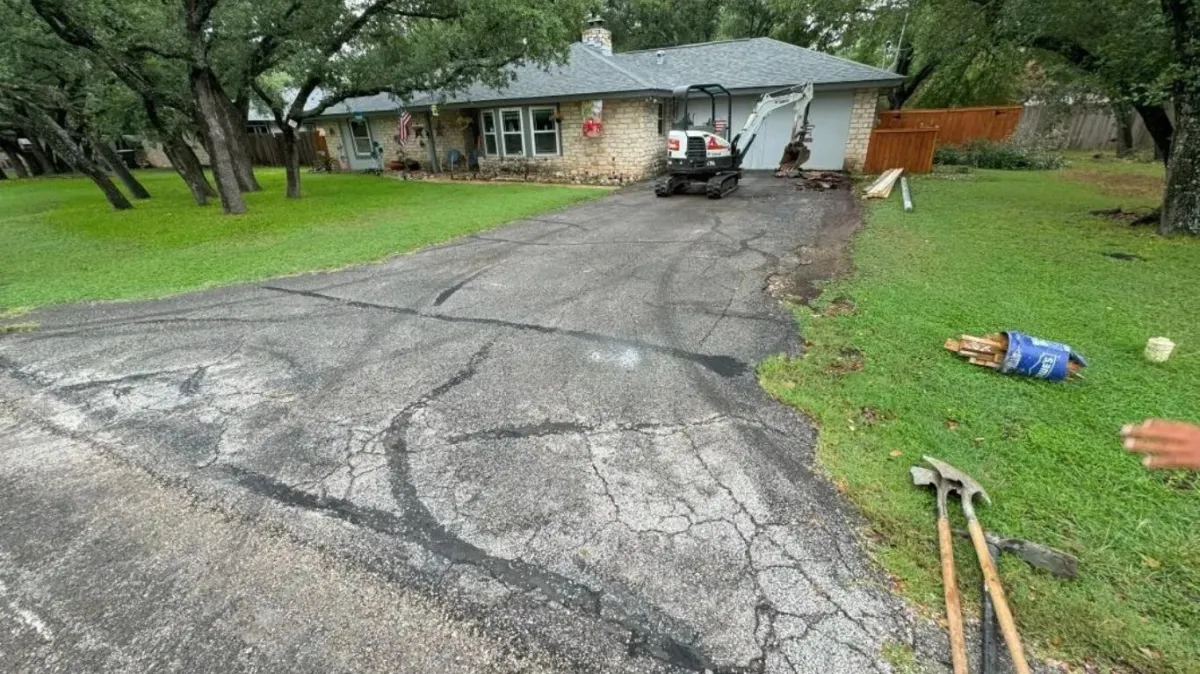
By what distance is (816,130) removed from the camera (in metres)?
14.4

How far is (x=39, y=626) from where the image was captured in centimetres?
192

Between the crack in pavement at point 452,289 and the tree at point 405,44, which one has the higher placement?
the tree at point 405,44

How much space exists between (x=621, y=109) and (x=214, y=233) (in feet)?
33.6

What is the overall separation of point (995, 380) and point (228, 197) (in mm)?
13104

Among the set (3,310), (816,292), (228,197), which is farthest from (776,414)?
(228,197)

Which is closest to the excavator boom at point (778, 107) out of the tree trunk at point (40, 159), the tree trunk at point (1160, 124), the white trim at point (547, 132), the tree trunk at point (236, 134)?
the tree trunk at point (1160, 124)

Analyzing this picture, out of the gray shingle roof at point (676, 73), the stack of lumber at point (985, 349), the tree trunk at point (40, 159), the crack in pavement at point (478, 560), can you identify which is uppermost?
the gray shingle roof at point (676, 73)

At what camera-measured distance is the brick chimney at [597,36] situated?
17.2 meters

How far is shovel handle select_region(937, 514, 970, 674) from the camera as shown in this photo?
165 cm

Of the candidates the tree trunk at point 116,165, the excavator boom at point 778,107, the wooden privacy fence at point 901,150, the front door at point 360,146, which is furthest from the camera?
the front door at point 360,146

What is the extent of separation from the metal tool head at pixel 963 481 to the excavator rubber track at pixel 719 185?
907 cm

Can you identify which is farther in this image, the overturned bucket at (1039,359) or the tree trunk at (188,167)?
the tree trunk at (188,167)

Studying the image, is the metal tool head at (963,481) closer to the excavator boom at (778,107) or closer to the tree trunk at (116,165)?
the excavator boom at (778,107)

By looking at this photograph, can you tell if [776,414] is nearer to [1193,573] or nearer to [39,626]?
[1193,573]
